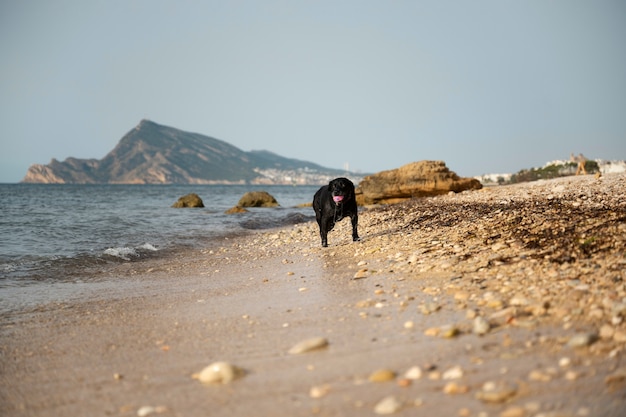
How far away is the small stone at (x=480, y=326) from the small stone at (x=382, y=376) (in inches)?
35.5

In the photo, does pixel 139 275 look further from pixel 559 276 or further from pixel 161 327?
pixel 559 276

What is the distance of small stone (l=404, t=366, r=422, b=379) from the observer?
2953mm

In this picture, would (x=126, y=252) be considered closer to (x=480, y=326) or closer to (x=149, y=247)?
(x=149, y=247)

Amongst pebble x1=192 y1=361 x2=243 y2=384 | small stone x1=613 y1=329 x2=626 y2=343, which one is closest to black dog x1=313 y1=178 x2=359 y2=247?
pebble x1=192 y1=361 x2=243 y2=384

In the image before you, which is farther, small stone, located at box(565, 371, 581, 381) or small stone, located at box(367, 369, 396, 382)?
small stone, located at box(367, 369, 396, 382)

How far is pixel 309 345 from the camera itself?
3678 millimetres

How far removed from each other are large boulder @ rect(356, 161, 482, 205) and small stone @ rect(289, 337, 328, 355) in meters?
24.8

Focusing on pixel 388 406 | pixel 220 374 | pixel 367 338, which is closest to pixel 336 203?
pixel 367 338

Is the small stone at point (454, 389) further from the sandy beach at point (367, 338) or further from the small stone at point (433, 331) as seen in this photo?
the small stone at point (433, 331)

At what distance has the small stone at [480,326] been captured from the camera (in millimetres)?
3570

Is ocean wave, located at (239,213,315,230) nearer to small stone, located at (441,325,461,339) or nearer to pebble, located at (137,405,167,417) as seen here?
small stone, located at (441,325,461,339)

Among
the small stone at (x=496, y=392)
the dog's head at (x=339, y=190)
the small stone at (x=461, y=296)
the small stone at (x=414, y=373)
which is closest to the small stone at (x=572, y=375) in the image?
the small stone at (x=496, y=392)

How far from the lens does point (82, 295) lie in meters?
7.25

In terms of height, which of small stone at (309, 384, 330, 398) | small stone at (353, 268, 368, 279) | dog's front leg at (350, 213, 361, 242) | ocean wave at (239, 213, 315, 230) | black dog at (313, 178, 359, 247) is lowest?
small stone at (309, 384, 330, 398)
